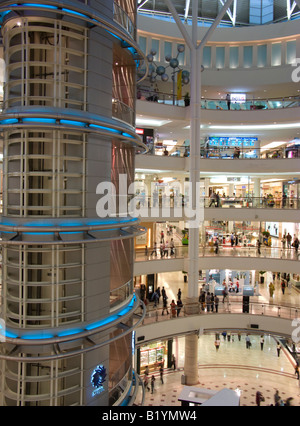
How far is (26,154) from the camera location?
747 cm

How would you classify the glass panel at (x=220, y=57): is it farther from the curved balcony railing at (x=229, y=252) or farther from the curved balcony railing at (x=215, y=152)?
the curved balcony railing at (x=229, y=252)

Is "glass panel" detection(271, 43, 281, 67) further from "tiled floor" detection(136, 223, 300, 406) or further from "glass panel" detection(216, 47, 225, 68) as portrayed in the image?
"tiled floor" detection(136, 223, 300, 406)

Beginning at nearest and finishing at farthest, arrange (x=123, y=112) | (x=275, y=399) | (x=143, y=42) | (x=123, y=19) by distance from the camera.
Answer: (x=123, y=19)
(x=123, y=112)
(x=275, y=399)
(x=143, y=42)

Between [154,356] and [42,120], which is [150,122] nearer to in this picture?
[154,356]

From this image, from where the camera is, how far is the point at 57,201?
7547 millimetres

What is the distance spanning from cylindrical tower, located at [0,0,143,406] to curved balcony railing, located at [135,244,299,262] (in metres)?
13.8

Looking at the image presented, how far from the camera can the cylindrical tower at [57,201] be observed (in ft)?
24.2

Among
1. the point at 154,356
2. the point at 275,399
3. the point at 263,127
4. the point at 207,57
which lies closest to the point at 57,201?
the point at 275,399

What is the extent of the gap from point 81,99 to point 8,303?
4.78 m

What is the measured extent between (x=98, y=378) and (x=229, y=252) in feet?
55.7

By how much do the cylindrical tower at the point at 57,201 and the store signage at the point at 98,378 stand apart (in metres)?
0.02

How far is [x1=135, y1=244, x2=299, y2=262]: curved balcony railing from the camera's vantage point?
2227cm
